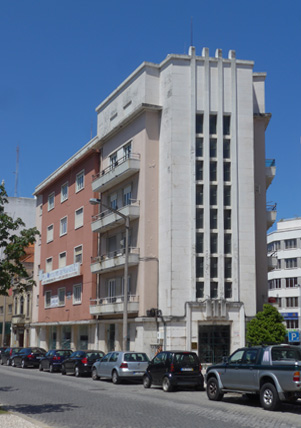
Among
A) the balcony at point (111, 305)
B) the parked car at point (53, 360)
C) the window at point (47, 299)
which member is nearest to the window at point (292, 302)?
the window at point (47, 299)

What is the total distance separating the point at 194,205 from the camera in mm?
37625

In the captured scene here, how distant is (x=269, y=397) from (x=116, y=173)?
27.1 m

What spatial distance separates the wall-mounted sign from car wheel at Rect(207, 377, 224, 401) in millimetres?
29646

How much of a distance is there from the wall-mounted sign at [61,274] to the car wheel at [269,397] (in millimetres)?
32464

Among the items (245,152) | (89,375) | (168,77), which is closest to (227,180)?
(245,152)

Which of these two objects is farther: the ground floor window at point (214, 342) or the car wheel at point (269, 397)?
the ground floor window at point (214, 342)

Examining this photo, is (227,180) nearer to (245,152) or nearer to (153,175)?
(245,152)

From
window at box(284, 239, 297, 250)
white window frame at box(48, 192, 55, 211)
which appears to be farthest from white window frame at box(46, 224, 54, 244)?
window at box(284, 239, 297, 250)

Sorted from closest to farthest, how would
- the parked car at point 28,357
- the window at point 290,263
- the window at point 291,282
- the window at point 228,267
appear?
1. the window at point 228,267
2. the parked car at point 28,357
3. the window at point 291,282
4. the window at point 290,263

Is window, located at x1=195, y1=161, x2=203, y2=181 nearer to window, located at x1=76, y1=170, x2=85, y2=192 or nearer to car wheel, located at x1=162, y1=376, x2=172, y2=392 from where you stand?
window, located at x1=76, y1=170, x2=85, y2=192

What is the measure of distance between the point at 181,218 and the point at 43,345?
82.6 ft

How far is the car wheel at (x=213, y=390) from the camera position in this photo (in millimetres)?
18312

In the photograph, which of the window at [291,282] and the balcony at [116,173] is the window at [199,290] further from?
the window at [291,282]

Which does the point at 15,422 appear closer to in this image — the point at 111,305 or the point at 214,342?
the point at 214,342
